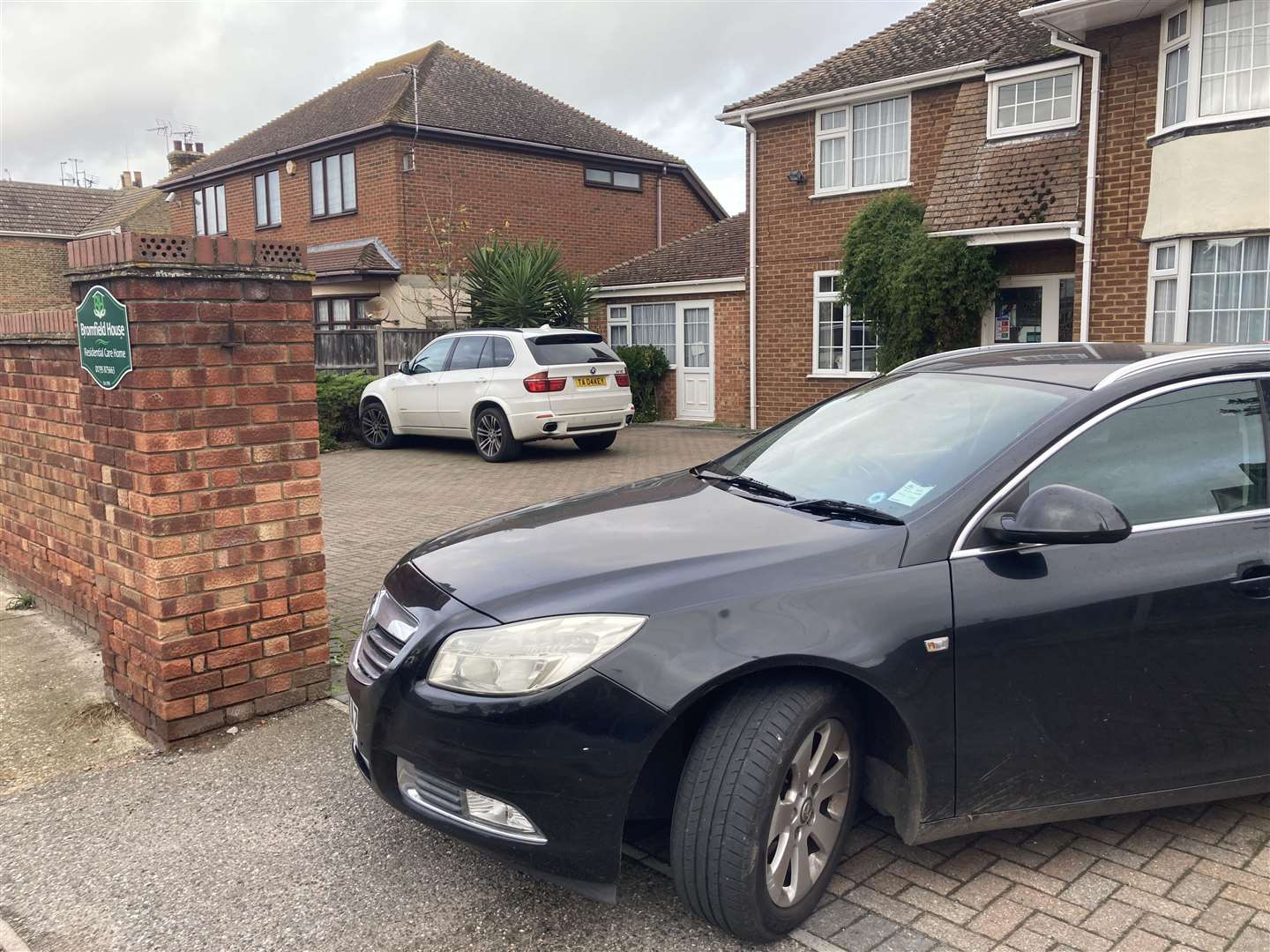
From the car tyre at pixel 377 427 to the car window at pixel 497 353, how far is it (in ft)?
8.54

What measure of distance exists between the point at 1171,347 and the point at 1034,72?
12353 millimetres

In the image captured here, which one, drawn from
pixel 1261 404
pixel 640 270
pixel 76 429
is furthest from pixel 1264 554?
pixel 640 270

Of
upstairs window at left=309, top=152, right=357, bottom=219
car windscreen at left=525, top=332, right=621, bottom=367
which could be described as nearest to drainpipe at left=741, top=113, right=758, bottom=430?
car windscreen at left=525, top=332, right=621, bottom=367

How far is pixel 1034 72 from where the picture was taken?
14133mm

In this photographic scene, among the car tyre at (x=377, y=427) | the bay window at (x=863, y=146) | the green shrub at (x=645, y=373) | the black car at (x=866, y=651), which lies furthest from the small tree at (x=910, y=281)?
the black car at (x=866, y=651)

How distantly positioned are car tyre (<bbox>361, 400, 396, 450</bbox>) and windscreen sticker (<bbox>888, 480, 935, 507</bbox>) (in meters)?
13.2

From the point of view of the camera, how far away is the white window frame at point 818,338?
55.4 ft

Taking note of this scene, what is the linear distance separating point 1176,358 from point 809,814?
191 centimetres

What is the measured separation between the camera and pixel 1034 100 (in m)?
14.3

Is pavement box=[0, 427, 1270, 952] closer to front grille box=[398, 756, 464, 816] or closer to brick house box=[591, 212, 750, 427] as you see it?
front grille box=[398, 756, 464, 816]

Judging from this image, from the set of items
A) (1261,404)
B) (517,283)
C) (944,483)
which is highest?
(517,283)

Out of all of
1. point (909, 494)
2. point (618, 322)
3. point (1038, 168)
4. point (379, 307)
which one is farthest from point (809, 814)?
point (379, 307)

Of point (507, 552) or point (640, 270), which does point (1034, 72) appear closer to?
point (640, 270)

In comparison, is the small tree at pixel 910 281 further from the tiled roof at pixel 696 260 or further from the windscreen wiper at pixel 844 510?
the windscreen wiper at pixel 844 510
